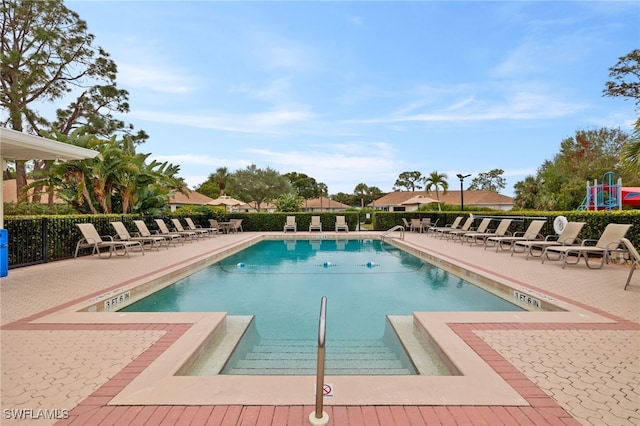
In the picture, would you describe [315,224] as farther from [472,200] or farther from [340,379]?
[472,200]

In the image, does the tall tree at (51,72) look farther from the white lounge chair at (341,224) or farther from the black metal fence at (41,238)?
the white lounge chair at (341,224)

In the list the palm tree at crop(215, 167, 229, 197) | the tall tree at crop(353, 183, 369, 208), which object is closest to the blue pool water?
the palm tree at crop(215, 167, 229, 197)

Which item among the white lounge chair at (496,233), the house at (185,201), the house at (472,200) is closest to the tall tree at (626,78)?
the white lounge chair at (496,233)

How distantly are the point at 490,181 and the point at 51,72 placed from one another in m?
78.0

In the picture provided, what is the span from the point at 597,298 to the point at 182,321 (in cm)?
616

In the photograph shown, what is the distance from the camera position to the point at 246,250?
14.6m

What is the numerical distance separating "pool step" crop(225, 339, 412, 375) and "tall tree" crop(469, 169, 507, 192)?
8100 cm

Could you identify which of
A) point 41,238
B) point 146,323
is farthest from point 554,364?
point 41,238

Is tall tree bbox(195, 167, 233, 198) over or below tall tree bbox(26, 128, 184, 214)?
over

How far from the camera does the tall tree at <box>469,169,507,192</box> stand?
253ft

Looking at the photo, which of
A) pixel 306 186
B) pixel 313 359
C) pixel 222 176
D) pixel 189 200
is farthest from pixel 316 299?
pixel 306 186

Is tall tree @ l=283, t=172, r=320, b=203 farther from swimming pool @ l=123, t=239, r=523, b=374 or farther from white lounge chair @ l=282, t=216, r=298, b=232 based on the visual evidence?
swimming pool @ l=123, t=239, r=523, b=374

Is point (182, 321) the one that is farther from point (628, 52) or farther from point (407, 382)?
point (628, 52)

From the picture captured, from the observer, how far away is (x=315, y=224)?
21703 millimetres
